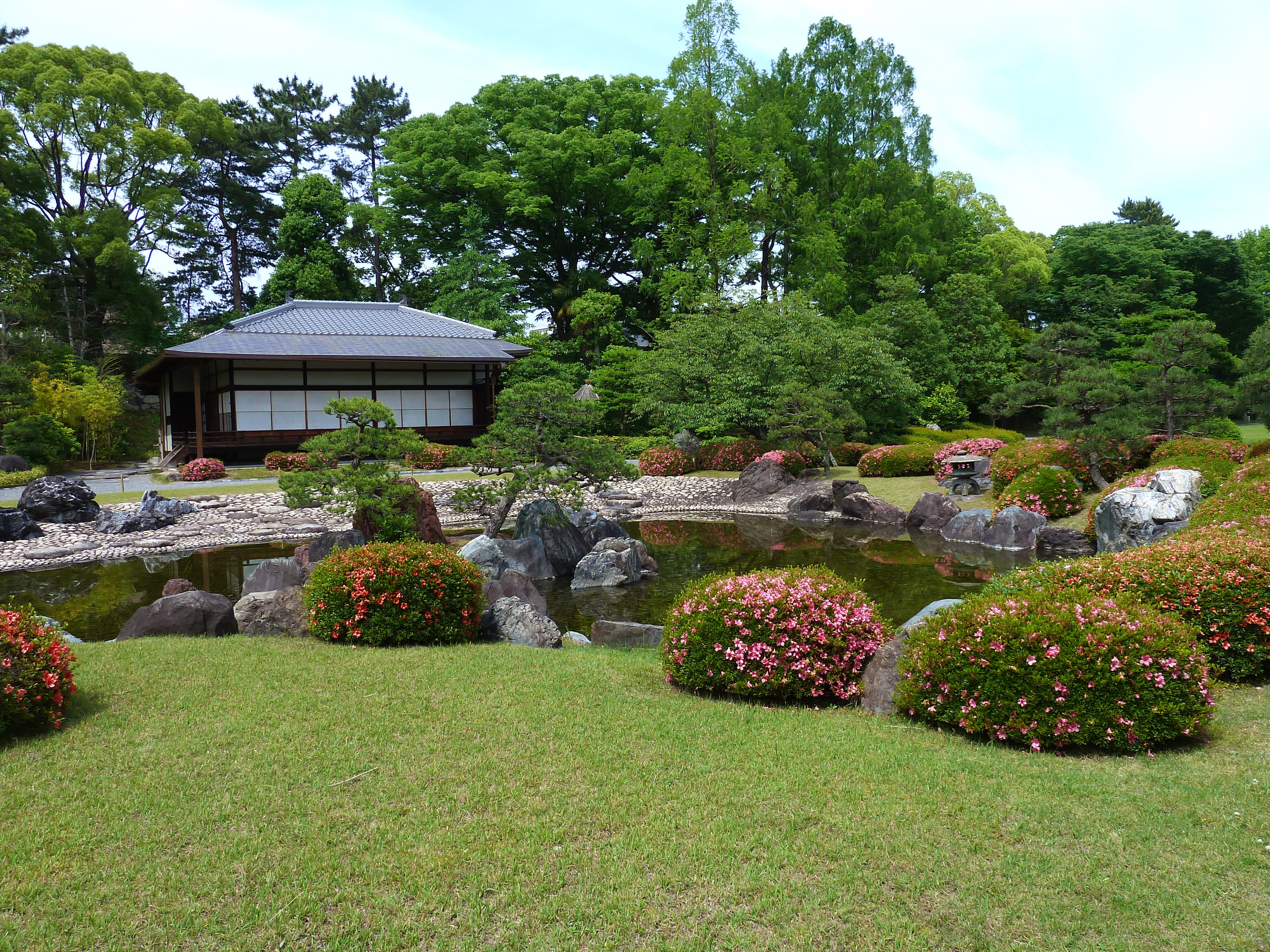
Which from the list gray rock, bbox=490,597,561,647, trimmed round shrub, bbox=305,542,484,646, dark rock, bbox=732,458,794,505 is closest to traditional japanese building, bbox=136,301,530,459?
dark rock, bbox=732,458,794,505

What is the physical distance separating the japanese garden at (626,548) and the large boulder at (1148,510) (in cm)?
8

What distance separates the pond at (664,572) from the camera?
10.0 meters

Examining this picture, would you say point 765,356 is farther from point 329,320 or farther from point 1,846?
point 1,846

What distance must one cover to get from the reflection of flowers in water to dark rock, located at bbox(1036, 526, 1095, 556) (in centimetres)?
166

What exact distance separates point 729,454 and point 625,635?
53.7 ft

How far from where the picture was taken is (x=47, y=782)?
155 inches

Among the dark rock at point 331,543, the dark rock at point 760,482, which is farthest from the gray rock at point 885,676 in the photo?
the dark rock at point 760,482

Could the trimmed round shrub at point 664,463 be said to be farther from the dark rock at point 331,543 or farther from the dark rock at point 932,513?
the dark rock at point 331,543

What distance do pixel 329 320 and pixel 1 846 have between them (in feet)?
97.9

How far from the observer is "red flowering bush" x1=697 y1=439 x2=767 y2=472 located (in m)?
23.8

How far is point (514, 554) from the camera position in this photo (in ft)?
39.2

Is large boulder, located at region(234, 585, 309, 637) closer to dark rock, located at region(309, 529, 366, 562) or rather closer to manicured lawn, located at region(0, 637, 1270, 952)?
manicured lawn, located at region(0, 637, 1270, 952)

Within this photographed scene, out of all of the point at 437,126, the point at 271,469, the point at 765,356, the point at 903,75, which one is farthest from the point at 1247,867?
the point at 437,126

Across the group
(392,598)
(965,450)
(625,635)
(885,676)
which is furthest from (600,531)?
(965,450)
